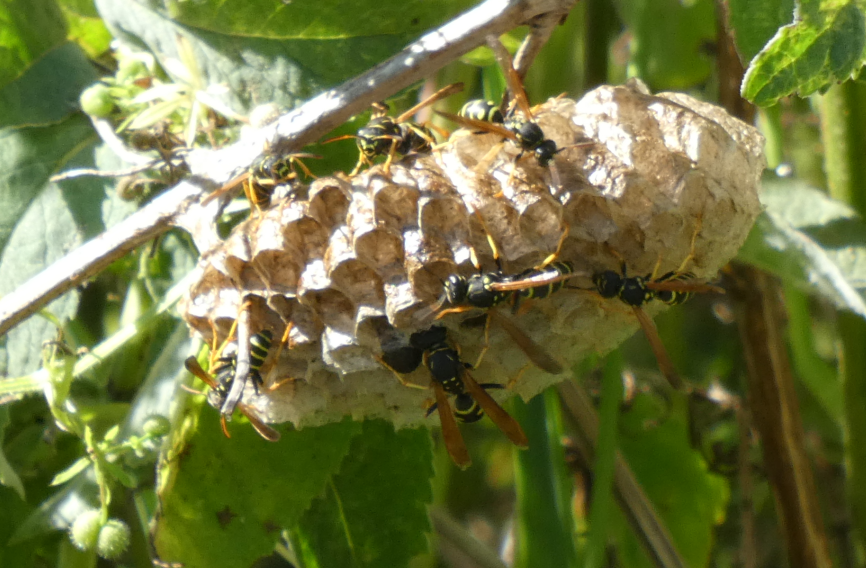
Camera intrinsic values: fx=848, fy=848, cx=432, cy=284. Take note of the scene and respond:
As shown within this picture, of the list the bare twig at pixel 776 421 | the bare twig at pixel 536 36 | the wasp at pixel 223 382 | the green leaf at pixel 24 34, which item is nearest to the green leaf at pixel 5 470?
the wasp at pixel 223 382

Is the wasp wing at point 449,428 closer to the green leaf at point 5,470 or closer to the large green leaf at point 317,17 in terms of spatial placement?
the large green leaf at point 317,17

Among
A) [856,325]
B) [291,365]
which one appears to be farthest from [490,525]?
[291,365]

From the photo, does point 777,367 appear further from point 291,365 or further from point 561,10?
point 291,365

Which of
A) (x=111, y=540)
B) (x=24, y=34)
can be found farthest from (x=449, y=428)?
(x=24, y=34)

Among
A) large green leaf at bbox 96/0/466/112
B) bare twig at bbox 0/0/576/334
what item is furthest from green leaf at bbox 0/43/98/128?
bare twig at bbox 0/0/576/334

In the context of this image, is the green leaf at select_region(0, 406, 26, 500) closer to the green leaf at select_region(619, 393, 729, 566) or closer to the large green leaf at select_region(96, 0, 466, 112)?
the large green leaf at select_region(96, 0, 466, 112)

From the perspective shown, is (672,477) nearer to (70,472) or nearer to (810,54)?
(810,54)
